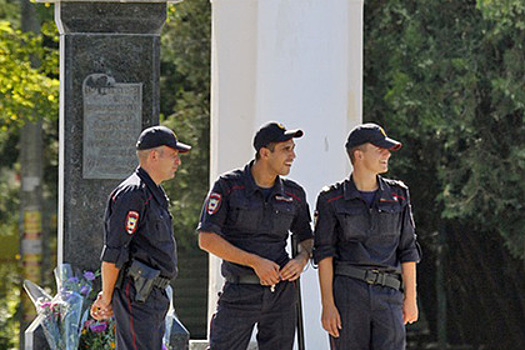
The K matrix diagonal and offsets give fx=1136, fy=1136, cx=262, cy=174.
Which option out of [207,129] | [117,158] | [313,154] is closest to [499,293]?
[207,129]

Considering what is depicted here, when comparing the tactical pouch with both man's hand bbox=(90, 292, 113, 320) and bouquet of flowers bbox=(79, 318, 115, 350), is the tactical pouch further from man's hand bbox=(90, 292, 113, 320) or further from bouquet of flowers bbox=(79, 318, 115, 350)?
bouquet of flowers bbox=(79, 318, 115, 350)

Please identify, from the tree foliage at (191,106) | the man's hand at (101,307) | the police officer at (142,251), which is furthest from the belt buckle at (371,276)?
the tree foliage at (191,106)

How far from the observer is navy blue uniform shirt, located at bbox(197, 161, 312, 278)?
6.50 metres

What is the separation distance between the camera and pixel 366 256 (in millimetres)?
6348

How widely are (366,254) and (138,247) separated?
1.27 meters

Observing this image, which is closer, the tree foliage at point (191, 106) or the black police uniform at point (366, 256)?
the black police uniform at point (366, 256)

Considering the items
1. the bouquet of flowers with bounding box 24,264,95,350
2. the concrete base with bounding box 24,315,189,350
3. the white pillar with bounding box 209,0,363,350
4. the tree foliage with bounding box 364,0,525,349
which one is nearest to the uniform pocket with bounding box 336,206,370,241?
the concrete base with bounding box 24,315,189,350

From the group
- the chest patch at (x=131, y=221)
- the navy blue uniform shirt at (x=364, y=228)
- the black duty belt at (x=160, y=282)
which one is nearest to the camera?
the chest patch at (x=131, y=221)

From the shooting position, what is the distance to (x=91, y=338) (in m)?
8.00

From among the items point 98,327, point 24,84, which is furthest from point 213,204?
point 24,84

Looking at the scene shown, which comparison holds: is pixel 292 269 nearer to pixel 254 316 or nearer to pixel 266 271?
pixel 266 271

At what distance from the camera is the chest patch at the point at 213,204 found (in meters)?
6.50

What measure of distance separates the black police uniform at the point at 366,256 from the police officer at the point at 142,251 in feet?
2.90

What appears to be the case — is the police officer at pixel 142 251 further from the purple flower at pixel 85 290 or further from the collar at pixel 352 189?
the purple flower at pixel 85 290
